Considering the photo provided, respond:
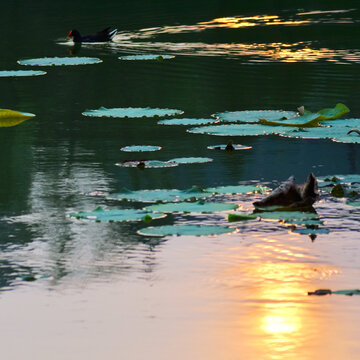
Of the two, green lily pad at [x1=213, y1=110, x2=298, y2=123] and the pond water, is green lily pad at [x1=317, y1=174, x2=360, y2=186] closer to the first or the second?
the pond water

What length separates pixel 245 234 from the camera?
6.18 m

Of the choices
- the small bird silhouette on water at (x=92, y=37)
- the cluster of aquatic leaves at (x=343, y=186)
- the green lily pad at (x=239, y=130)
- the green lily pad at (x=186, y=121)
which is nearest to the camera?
the cluster of aquatic leaves at (x=343, y=186)

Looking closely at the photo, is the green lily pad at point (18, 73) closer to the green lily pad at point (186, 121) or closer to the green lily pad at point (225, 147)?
the green lily pad at point (186, 121)

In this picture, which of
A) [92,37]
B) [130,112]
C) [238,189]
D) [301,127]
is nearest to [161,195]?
[238,189]

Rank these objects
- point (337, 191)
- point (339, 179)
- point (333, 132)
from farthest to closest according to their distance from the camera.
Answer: point (333, 132)
point (339, 179)
point (337, 191)

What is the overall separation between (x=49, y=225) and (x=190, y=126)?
14.2 feet

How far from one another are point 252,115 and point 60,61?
6202 mm

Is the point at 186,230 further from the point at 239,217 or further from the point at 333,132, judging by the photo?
the point at 333,132

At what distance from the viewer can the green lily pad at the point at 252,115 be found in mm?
10508

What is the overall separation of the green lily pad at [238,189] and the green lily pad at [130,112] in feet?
11.8

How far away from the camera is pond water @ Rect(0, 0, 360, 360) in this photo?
4520mm

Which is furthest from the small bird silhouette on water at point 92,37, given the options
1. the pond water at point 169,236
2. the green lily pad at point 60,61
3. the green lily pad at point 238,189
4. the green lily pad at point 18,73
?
the green lily pad at point 238,189

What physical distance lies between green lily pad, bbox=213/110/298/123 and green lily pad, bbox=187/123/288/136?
338mm

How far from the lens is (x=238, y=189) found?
732 cm
